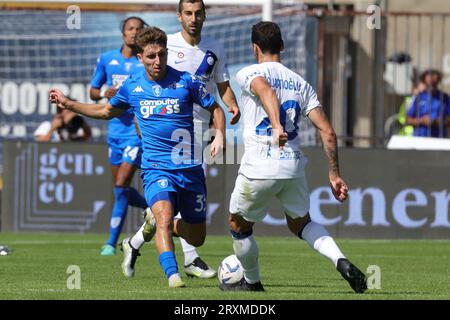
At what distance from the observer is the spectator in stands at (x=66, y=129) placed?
2162 centimetres

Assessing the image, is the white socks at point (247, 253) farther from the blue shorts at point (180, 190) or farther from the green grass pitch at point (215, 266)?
the blue shorts at point (180, 190)

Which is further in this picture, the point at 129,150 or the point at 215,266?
the point at 129,150

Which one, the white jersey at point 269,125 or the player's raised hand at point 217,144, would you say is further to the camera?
the player's raised hand at point 217,144

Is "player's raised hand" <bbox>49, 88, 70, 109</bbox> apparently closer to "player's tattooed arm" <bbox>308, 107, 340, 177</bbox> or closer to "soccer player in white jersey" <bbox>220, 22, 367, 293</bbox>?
"soccer player in white jersey" <bbox>220, 22, 367, 293</bbox>

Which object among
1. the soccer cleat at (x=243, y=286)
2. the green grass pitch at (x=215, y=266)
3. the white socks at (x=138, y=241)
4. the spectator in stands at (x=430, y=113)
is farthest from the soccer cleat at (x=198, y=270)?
the spectator in stands at (x=430, y=113)

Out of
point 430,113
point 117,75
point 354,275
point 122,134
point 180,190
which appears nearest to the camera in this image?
point 354,275

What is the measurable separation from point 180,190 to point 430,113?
37.2 feet

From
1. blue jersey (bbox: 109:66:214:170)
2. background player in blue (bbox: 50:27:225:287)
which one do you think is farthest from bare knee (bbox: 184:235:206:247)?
blue jersey (bbox: 109:66:214:170)

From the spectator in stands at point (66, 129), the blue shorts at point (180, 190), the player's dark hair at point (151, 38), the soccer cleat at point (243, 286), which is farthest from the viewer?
the spectator in stands at point (66, 129)

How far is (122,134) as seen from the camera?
15734 millimetres

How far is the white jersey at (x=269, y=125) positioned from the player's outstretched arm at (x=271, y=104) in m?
0.09

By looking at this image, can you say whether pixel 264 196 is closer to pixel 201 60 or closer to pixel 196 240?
pixel 196 240

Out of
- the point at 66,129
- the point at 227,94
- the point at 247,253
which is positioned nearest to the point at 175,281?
the point at 247,253

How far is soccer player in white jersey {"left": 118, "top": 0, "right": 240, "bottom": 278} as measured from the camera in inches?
496
